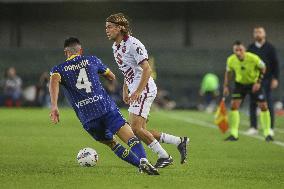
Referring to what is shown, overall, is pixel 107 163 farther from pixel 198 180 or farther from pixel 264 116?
pixel 264 116

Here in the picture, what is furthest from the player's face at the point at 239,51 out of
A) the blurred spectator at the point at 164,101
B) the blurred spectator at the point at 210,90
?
the blurred spectator at the point at 164,101

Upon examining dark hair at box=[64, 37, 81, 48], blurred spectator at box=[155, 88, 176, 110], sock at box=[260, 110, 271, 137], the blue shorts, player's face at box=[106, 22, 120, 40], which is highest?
player's face at box=[106, 22, 120, 40]

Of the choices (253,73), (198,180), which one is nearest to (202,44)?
(253,73)

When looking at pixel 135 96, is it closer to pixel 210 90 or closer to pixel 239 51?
pixel 239 51

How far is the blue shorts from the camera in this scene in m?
10.9

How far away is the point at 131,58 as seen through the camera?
11414mm

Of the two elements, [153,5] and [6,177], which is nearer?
[6,177]

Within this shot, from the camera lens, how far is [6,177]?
33.6 ft

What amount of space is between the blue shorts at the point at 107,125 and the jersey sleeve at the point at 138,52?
0.75m

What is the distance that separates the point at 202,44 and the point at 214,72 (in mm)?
2954

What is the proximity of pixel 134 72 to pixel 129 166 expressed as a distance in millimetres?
1380

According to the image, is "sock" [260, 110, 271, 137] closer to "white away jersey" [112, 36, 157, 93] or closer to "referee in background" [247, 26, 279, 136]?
"referee in background" [247, 26, 279, 136]

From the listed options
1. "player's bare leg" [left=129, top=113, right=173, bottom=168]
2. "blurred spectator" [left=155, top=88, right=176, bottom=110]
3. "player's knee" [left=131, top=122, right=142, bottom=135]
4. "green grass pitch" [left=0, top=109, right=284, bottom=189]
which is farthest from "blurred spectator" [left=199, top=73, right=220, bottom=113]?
"player's knee" [left=131, top=122, right=142, bottom=135]

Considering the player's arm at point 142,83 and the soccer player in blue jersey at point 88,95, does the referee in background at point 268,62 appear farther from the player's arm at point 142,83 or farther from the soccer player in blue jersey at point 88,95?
the soccer player in blue jersey at point 88,95
